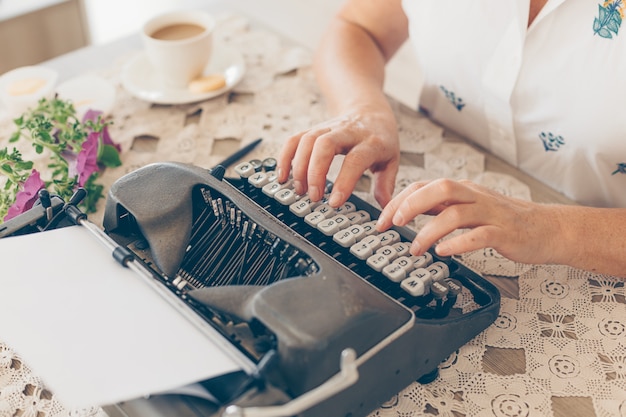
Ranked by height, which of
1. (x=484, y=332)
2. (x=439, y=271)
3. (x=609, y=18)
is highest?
(x=609, y=18)

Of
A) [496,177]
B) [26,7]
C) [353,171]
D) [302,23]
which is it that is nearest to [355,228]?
[353,171]

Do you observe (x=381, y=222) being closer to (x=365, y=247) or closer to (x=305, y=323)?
(x=365, y=247)

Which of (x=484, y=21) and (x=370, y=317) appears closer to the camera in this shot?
(x=370, y=317)

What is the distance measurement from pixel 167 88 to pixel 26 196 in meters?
0.45

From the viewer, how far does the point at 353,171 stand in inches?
36.3

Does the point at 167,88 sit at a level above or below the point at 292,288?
below

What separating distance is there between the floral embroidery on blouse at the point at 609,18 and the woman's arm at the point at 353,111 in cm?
32

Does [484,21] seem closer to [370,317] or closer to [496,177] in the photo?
[496,177]

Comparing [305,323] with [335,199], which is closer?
[305,323]

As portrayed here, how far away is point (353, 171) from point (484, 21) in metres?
0.37

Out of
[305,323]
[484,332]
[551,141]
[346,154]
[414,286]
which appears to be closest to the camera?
[305,323]

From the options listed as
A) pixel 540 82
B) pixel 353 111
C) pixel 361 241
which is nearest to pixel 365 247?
pixel 361 241

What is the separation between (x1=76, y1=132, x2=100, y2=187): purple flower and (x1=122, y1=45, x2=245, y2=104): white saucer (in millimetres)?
216

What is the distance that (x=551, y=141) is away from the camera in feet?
3.61
